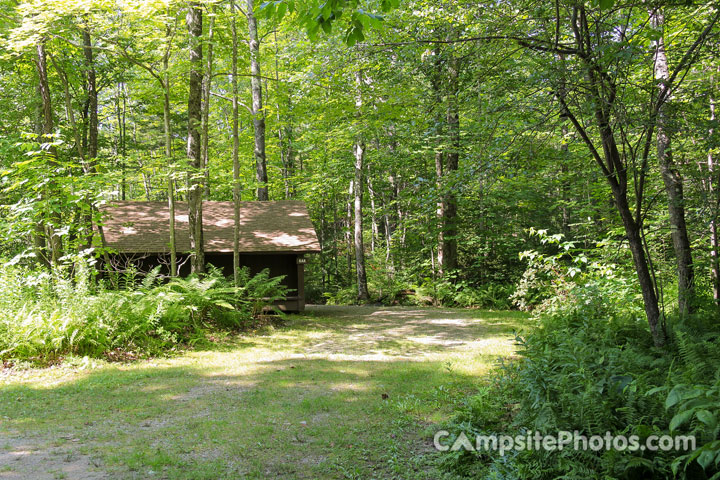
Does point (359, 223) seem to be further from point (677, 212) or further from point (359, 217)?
point (677, 212)

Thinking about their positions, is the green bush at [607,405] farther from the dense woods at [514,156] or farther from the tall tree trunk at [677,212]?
the tall tree trunk at [677,212]

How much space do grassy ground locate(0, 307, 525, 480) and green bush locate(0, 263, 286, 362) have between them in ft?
1.69

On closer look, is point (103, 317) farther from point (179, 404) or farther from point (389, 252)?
point (389, 252)

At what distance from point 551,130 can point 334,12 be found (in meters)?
2.65

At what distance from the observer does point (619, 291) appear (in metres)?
7.97

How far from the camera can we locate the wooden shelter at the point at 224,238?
13500mm

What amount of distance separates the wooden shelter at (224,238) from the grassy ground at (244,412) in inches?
199

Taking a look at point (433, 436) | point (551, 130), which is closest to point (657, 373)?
point (433, 436)

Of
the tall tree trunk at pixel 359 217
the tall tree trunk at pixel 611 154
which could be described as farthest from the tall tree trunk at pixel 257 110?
the tall tree trunk at pixel 611 154

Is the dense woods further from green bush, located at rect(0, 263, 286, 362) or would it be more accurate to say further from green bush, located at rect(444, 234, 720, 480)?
green bush, located at rect(0, 263, 286, 362)

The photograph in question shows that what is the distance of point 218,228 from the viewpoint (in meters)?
15.0

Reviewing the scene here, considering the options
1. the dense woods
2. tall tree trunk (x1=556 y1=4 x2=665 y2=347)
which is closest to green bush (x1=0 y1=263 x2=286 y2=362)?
the dense woods

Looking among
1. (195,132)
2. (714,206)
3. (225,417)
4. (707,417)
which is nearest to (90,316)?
(225,417)

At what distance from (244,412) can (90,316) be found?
4.14 meters
